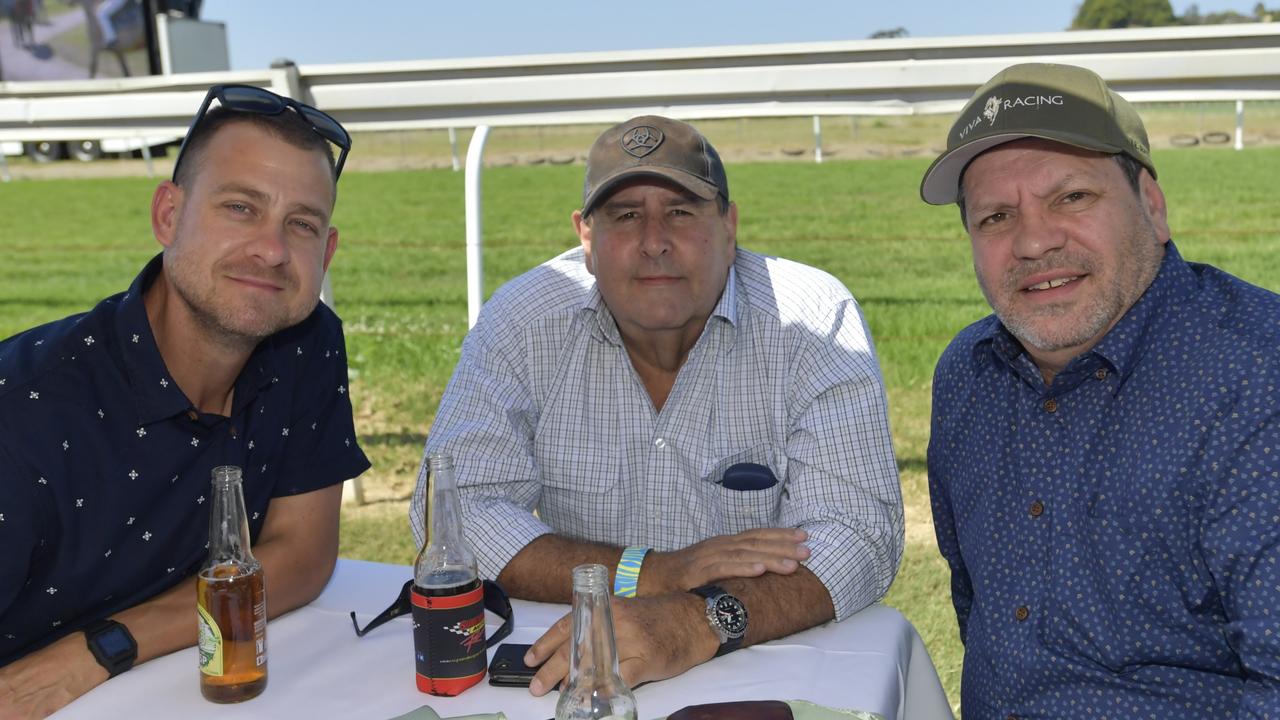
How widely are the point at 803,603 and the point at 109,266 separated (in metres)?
13.8

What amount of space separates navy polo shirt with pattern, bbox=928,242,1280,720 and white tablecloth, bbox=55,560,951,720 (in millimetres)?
239

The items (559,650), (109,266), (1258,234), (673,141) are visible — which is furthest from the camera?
(109,266)

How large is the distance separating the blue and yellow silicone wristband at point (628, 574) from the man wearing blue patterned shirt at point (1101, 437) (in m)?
0.66

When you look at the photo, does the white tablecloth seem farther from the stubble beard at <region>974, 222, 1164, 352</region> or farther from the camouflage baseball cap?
the camouflage baseball cap

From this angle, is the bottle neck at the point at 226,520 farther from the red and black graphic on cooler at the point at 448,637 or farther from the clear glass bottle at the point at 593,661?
the clear glass bottle at the point at 593,661

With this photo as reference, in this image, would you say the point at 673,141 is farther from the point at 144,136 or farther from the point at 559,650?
the point at 144,136

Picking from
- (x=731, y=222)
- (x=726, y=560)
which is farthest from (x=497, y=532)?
(x=731, y=222)

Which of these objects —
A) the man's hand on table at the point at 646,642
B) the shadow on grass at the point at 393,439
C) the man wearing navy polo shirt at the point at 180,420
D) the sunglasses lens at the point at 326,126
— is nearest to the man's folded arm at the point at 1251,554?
the man's hand on table at the point at 646,642

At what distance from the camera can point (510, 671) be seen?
1.70 m

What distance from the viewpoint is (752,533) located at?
83.7 inches

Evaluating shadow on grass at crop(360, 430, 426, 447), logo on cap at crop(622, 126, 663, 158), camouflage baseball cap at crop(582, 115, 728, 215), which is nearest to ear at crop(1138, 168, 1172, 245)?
camouflage baseball cap at crop(582, 115, 728, 215)

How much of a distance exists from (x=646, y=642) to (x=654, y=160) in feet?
3.87

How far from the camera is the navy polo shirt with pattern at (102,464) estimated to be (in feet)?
5.82

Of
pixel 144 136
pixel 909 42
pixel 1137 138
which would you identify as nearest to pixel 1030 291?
pixel 1137 138
